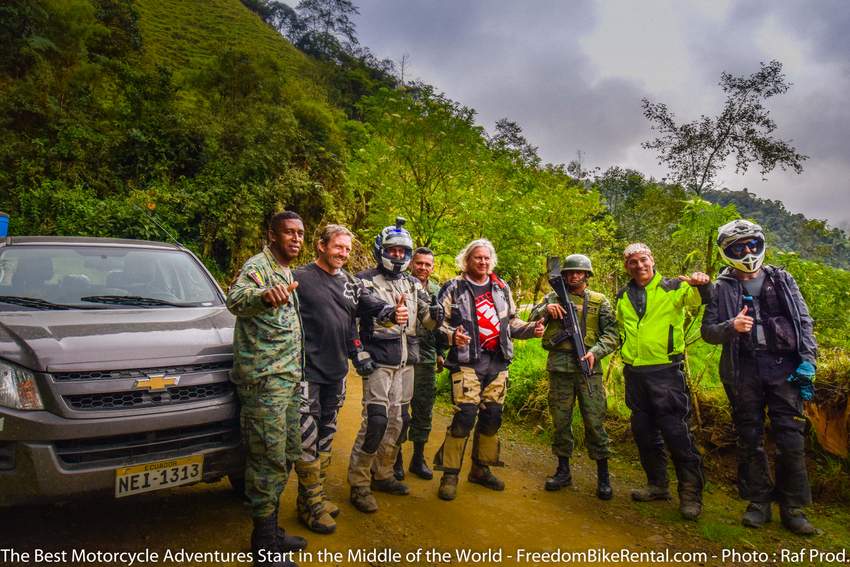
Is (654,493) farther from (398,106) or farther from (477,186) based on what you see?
(398,106)

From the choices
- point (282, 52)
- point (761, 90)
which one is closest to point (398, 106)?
point (761, 90)

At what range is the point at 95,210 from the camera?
36.4ft

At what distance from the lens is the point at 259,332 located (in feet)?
10.1

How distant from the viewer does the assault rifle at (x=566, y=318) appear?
4582mm

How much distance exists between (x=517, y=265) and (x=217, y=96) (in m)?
13.4

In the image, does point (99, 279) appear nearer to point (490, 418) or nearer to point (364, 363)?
point (364, 363)

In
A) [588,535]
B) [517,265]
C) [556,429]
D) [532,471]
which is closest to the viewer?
[588,535]

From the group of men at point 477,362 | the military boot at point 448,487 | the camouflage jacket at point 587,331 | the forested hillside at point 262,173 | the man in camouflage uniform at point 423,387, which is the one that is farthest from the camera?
the forested hillside at point 262,173

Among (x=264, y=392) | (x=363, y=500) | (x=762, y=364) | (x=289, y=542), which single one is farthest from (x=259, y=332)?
(x=762, y=364)

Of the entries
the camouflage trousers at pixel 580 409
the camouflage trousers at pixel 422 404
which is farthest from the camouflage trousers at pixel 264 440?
the camouflage trousers at pixel 580 409

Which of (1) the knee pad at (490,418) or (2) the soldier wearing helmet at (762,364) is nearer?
(2) the soldier wearing helmet at (762,364)

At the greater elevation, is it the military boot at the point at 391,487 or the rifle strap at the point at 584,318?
the rifle strap at the point at 584,318

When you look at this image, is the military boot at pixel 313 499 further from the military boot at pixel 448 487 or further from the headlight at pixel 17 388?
the headlight at pixel 17 388

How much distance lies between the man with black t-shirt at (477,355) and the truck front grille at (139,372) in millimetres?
1897
